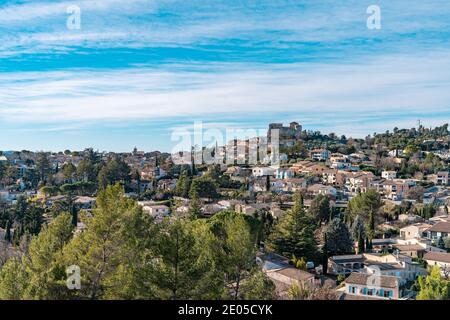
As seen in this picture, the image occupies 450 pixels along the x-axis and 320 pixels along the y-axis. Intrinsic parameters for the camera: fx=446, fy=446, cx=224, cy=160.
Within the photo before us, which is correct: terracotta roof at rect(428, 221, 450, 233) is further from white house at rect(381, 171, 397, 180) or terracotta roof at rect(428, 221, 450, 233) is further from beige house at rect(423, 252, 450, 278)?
white house at rect(381, 171, 397, 180)

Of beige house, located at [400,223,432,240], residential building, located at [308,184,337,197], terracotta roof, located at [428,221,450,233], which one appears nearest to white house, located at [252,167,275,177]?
residential building, located at [308,184,337,197]

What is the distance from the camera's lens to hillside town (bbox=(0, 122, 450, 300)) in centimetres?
1583

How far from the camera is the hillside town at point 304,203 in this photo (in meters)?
15.8

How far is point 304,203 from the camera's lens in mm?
32062

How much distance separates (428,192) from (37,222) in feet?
95.6

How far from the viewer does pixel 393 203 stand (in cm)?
3203

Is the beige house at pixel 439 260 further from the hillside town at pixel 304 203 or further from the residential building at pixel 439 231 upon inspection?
the residential building at pixel 439 231

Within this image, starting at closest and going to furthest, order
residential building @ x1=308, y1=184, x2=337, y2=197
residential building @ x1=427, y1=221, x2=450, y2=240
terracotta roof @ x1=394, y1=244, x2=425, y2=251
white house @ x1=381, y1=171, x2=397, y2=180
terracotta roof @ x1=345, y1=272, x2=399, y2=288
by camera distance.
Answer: terracotta roof @ x1=345, y1=272, x2=399, y2=288 < terracotta roof @ x1=394, y1=244, x2=425, y2=251 < residential building @ x1=427, y1=221, x2=450, y2=240 < residential building @ x1=308, y1=184, x2=337, y2=197 < white house @ x1=381, y1=171, x2=397, y2=180

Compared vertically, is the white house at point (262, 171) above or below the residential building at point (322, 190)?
above

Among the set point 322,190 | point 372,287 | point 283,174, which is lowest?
point 372,287

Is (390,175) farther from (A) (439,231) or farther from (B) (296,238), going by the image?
(B) (296,238)

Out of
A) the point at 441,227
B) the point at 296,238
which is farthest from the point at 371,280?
the point at 441,227

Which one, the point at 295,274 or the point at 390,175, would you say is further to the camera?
the point at 390,175

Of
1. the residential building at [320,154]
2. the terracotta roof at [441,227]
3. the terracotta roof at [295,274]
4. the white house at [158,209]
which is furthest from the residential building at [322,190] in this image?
the terracotta roof at [295,274]
